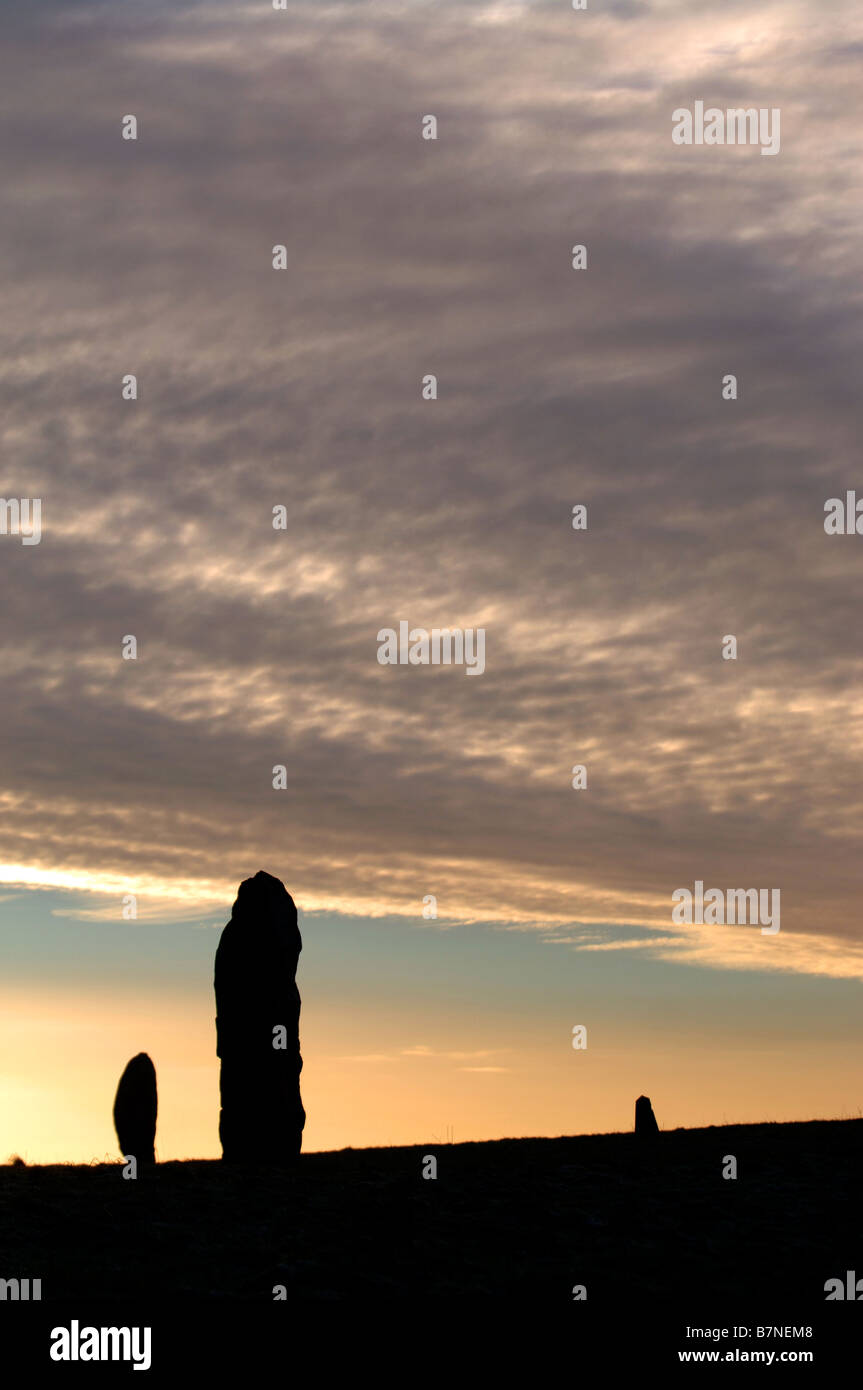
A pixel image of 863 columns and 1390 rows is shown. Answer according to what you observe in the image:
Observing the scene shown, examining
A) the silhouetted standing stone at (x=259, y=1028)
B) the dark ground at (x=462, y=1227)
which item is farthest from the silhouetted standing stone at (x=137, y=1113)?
the dark ground at (x=462, y=1227)

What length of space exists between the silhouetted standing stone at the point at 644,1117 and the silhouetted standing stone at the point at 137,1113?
10.5 meters

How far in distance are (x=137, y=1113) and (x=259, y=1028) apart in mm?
3095

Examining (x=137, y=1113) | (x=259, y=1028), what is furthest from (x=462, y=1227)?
(x=137, y=1113)

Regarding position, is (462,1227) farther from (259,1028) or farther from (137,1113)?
(137,1113)

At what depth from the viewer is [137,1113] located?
3148 centimetres

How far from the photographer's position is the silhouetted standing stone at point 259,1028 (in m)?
31.1

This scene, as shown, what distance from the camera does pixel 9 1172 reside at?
28.9 m

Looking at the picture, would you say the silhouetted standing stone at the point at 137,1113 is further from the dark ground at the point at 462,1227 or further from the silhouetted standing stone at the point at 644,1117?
the silhouetted standing stone at the point at 644,1117

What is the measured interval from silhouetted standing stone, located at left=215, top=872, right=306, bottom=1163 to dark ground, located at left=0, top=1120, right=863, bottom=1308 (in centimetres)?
141

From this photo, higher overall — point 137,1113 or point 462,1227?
point 137,1113

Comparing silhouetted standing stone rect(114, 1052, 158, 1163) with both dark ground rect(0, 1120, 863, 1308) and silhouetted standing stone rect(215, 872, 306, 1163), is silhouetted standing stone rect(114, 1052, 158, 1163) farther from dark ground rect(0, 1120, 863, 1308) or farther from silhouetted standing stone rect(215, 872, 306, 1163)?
dark ground rect(0, 1120, 863, 1308)

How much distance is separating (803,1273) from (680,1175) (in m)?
4.95
